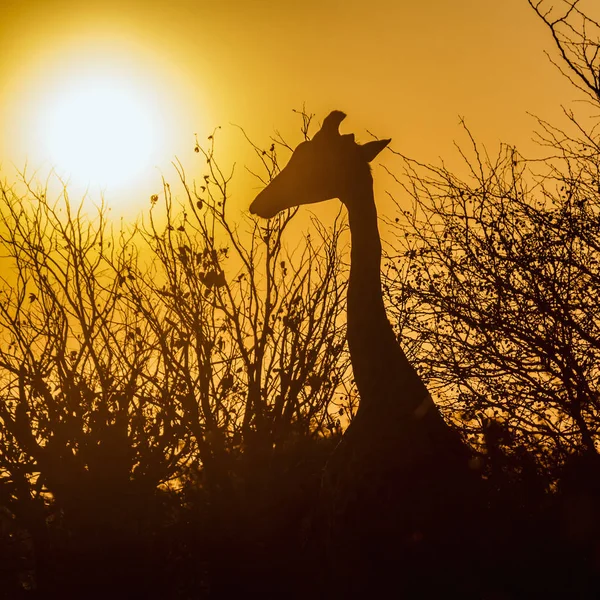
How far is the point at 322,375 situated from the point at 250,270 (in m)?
2.05

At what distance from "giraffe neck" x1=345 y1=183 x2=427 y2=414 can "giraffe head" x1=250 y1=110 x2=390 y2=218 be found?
0.20m

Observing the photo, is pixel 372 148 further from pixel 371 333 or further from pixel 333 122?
pixel 371 333

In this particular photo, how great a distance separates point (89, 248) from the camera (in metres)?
9.25

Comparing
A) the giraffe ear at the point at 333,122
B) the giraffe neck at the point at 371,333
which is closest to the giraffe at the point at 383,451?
the giraffe neck at the point at 371,333

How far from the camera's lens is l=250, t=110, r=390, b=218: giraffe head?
250 inches

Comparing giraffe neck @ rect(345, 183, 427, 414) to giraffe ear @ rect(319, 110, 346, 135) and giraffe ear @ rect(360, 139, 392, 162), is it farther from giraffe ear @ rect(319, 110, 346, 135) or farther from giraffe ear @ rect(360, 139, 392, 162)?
giraffe ear @ rect(319, 110, 346, 135)

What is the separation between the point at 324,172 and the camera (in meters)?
6.55

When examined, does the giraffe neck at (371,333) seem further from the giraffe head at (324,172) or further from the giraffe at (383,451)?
the giraffe head at (324,172)

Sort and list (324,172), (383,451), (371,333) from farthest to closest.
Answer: (324,172) → (371,333) → (383,451)

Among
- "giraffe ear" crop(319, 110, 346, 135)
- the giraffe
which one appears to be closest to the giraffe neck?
the giraffe

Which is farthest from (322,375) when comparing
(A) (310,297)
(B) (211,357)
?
(B) (211,357)

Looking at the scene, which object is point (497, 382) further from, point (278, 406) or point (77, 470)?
point (77, 470)

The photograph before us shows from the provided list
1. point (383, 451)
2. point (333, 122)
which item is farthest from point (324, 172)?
point (383, 451)

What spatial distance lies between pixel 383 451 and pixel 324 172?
106 inches
